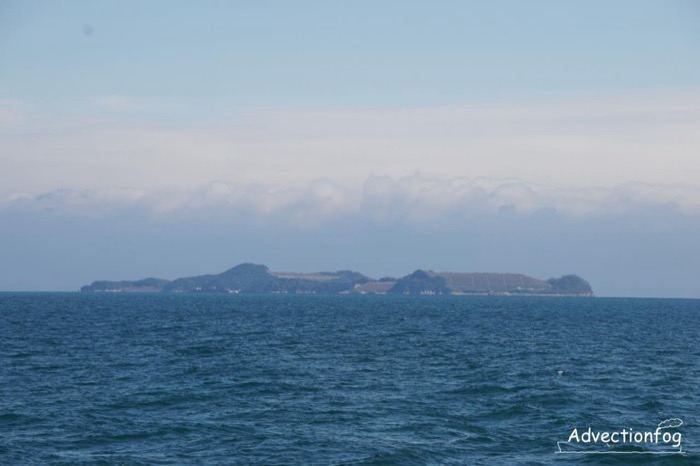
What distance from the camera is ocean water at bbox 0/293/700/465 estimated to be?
38.0 m

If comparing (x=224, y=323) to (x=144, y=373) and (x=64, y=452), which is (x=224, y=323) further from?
(x=64, y=452)

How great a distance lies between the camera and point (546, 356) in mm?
79188

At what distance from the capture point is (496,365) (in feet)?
229

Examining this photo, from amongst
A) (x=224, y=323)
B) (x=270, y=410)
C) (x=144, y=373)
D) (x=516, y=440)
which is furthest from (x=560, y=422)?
(x=224, y=323)

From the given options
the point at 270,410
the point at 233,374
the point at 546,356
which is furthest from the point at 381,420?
the point at 546,356

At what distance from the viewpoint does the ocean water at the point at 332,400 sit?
38.0 metres

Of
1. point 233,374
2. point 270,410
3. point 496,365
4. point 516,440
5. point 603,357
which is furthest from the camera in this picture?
point 603,357

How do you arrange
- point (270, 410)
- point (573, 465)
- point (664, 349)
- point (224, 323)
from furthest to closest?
point (224, 323), point (664, 349), point (270, 410), point (573, 465)

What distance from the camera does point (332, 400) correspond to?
50938 mm

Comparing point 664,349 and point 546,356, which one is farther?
point 664,349

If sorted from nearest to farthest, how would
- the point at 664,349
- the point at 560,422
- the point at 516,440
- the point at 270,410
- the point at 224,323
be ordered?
the point at 516,440 < the point at 560,422 < the point at 270,410 < the point at 664,349 < the point at 224,323

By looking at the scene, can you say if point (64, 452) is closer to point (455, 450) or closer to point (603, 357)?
point (455, 450)

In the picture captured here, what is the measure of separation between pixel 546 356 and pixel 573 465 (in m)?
43.9

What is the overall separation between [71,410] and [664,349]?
63.7 metres
